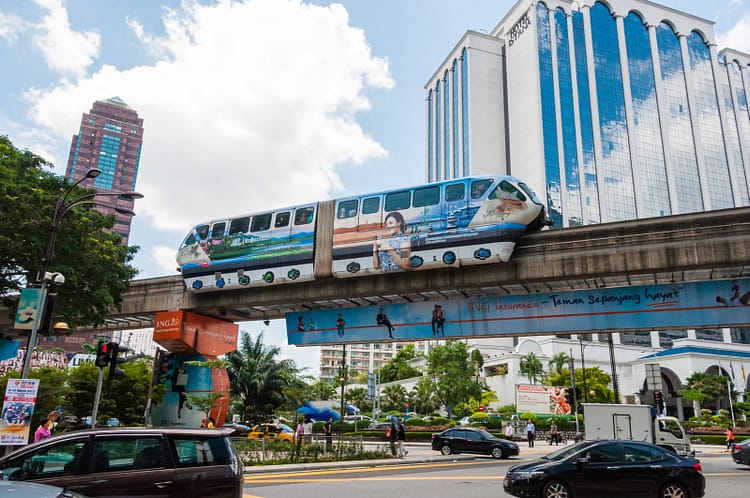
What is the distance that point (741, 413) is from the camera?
67.8 meters

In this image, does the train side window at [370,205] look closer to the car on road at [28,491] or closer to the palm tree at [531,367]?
the car on road at [28,491]

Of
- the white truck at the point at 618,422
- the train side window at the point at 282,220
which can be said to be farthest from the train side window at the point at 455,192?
the white truck at the point at 618,422

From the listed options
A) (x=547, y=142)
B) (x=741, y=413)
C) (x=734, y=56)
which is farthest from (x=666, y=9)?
(x=741, y=413)

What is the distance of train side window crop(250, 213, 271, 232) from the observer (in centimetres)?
2566

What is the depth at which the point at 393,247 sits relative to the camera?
2220 cm

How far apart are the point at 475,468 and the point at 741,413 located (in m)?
65.2

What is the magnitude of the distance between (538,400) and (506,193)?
4023 cm

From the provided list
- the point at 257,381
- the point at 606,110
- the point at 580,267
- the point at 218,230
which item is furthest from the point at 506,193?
the point at 606,110

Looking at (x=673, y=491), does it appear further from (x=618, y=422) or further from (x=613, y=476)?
(x=618, y=422)

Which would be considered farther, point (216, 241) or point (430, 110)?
point (430, 110)

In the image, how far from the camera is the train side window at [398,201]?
73.2 feet

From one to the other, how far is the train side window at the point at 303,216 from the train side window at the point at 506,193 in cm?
871

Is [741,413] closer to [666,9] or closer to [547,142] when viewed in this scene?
[547,142]

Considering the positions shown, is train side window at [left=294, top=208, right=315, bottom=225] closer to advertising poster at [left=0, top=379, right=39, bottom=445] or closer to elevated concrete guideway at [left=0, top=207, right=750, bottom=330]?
elevated concrete guideway at [left=0, top=207, right=750, bottom=330]
